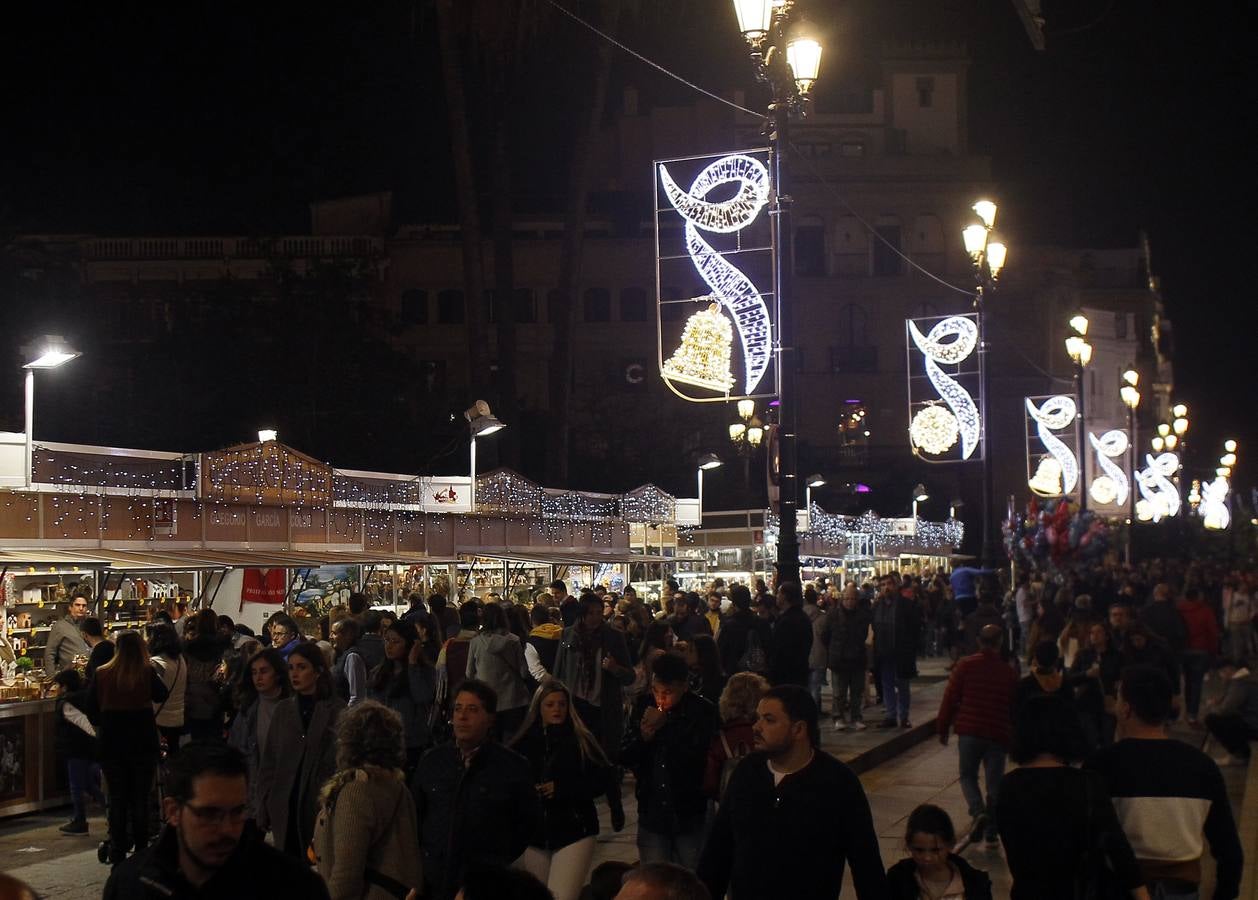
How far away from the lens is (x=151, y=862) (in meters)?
4.13

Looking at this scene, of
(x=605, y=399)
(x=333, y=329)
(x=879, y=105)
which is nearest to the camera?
(x=333, y=329)

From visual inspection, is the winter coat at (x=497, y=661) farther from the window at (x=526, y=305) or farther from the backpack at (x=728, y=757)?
the window at (x=526, y=305)

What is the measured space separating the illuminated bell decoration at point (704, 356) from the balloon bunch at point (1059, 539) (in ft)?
50.8

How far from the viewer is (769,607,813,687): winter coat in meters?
14.5

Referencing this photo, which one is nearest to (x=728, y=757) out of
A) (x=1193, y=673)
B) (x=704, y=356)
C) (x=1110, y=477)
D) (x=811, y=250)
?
(x=704, y=356)

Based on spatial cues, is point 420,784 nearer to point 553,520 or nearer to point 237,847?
point 237,847

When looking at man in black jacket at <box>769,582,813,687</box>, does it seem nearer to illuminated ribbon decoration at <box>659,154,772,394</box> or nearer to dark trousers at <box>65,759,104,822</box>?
illuminated ribbon decoration at <box>659,154,772,394</box>

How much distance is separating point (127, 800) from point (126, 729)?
504mm

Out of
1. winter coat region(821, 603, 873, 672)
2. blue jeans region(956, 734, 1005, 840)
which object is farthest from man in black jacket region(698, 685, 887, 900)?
winter coat region(821, 603, 873, 672)

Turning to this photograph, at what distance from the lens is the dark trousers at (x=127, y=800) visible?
11391 mm

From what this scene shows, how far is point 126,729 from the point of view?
11.5m

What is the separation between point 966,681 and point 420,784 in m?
6.07

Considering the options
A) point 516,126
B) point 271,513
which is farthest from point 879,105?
point 271,513

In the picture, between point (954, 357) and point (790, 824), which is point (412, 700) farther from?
point (954, 357)
